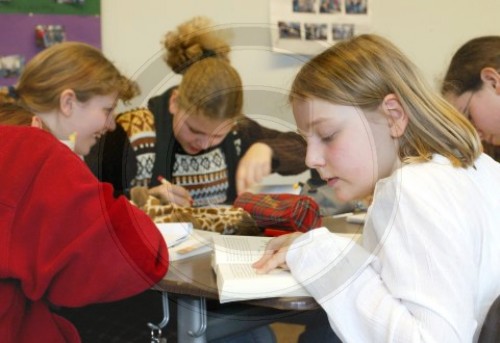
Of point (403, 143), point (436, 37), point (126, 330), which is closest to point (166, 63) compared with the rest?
point (403, 143)

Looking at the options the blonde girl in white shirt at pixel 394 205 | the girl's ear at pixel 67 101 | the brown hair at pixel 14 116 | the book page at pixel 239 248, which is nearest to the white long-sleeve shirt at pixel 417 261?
the blonde girl in white shirt at pixel 394 205

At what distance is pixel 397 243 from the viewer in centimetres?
76

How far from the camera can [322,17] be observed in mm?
2373

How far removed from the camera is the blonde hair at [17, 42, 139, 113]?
136 cm

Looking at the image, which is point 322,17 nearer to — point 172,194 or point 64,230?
point 172,194

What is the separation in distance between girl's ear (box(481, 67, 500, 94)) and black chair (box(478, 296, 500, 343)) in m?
0.90

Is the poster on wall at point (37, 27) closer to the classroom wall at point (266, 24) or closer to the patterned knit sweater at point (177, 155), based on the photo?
the classroom wall at point (266, 24)

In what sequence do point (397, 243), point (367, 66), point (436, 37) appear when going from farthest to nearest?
point (436, 37) < point (367, 66) < point (397, 243)

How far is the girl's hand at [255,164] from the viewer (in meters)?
1.53

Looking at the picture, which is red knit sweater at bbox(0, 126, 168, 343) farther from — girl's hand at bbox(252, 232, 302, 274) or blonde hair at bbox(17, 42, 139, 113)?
blonde hair at bbox(17, 42, 139, 113)

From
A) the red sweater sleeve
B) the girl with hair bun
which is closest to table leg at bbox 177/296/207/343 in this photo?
the red sweater sleeve

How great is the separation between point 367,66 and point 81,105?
803 millimetres

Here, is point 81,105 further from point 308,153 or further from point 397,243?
point 397,243

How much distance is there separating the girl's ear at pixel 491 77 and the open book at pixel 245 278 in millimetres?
830
